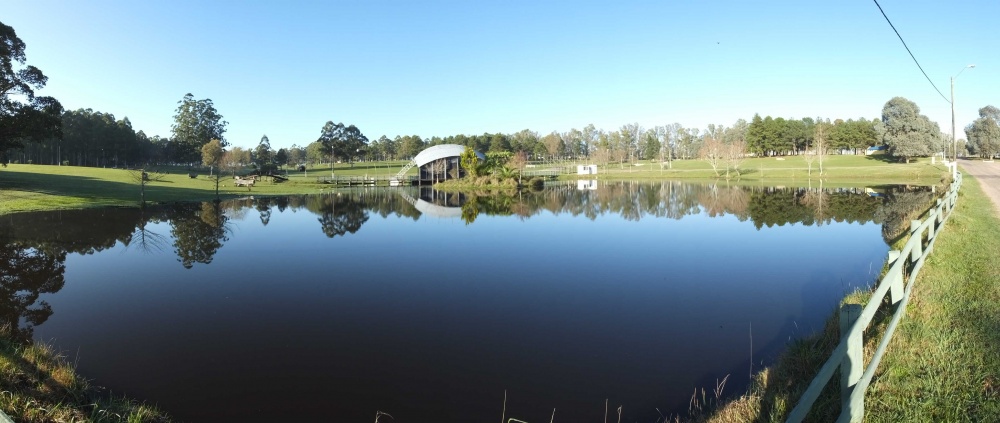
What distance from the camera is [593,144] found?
134 meters

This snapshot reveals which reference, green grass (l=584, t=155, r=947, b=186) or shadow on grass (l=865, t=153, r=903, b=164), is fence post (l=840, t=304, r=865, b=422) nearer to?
green grass (l=584, t=155, r=947, b=186)

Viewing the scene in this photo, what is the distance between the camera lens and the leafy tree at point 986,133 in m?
77.4

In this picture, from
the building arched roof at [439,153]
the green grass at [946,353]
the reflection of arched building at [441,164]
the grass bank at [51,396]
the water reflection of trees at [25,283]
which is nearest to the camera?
the green grass at [946,353]

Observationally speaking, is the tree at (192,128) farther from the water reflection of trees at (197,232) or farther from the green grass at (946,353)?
the green grass at (946,353)

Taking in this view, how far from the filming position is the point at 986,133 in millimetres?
80000

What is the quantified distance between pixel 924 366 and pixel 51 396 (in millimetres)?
8734

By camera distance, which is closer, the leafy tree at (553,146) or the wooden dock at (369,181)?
the wooden dock at (369,181)

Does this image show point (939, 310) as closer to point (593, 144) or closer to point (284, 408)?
point (284, 408)

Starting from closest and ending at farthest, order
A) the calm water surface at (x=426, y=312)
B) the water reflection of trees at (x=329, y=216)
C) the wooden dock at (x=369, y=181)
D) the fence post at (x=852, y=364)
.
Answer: the fence post at (x=852, y=364) < the calm water surface at (x=426, y=312) < the water reflection of trees at (x=329, y=216) < the wooden dock at (x=369, y=181)

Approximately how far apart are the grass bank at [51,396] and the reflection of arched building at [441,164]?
198 ft

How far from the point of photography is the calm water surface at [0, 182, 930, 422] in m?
5.96

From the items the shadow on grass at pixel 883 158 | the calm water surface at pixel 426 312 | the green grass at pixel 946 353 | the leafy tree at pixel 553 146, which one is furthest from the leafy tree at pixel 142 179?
the shadow on grass at pixel 883 158

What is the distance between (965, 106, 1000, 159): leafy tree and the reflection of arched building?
264ft

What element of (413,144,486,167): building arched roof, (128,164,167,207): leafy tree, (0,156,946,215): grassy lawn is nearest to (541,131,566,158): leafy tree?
(0,156,946,215): grassy lawn
